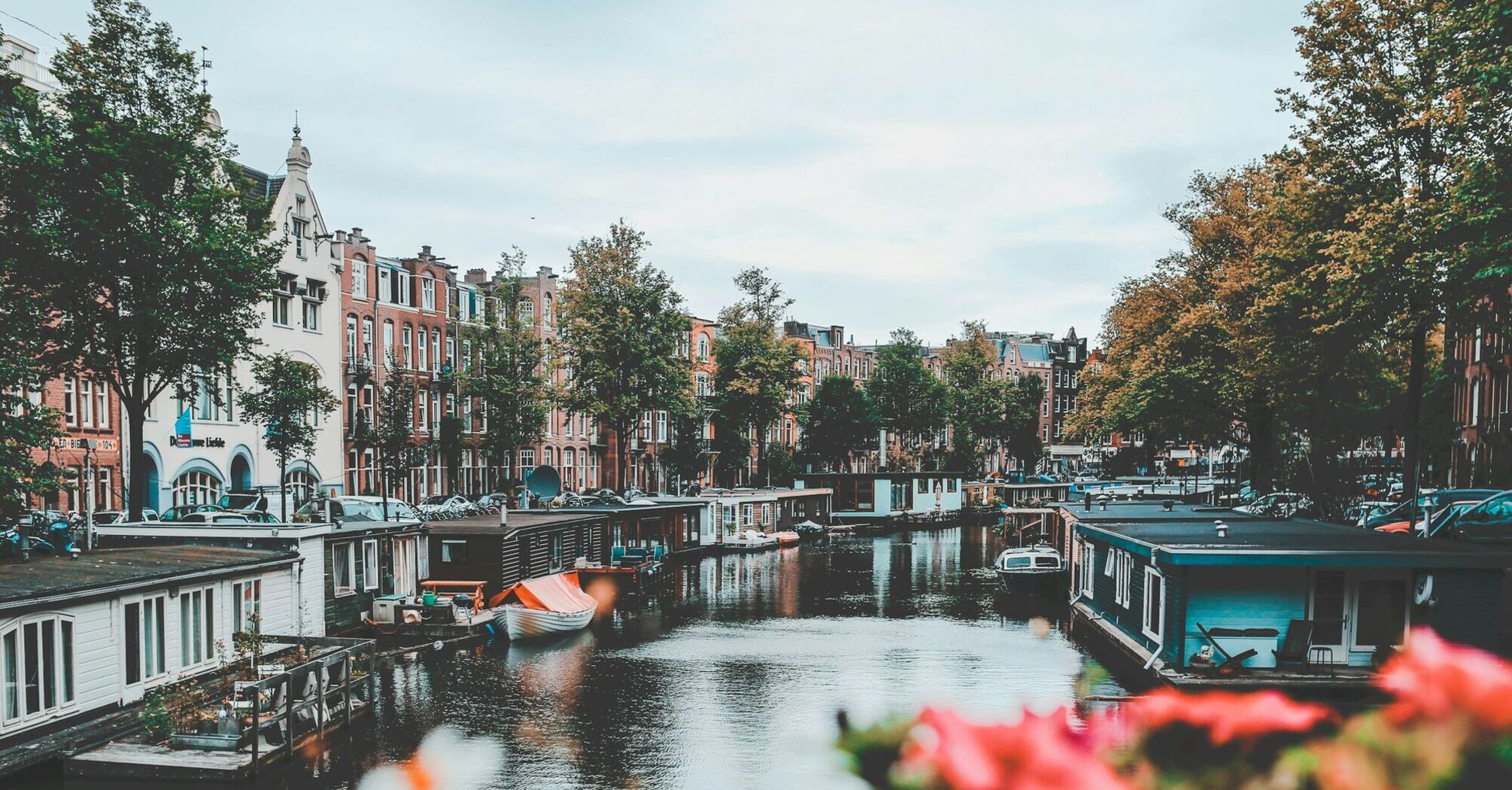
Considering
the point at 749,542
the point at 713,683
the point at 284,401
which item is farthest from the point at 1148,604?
the point at 749,542

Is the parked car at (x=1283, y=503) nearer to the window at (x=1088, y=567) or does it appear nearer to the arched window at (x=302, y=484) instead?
the window at (x=1088, y=567)

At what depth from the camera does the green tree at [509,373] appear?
6756cm

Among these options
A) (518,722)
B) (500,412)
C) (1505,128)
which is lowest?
(518,722)

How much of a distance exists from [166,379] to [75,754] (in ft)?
65.2

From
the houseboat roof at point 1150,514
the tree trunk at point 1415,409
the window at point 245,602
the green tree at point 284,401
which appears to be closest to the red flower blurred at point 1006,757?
the window at point 245,602

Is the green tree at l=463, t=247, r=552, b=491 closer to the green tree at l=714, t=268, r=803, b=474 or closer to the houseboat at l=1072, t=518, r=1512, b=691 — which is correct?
the green tree at l=714, t=268, r=803, b=474

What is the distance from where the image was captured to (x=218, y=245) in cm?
3544

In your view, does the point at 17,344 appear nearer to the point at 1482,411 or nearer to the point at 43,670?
the point at 43,670

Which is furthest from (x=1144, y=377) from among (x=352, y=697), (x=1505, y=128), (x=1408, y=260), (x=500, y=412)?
(x=352, y=697)

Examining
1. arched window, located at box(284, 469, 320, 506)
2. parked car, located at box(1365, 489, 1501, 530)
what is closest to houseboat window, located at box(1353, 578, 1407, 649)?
parked car, located at box(1365, 489, 1501, 530)

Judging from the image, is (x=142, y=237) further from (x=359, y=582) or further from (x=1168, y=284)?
(x=1168, y=284)

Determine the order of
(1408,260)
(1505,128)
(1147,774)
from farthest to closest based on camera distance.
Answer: (1408,260) → (1505,128) → (1147,774)

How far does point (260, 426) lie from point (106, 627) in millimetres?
36938

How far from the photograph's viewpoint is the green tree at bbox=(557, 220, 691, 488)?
6919cm
